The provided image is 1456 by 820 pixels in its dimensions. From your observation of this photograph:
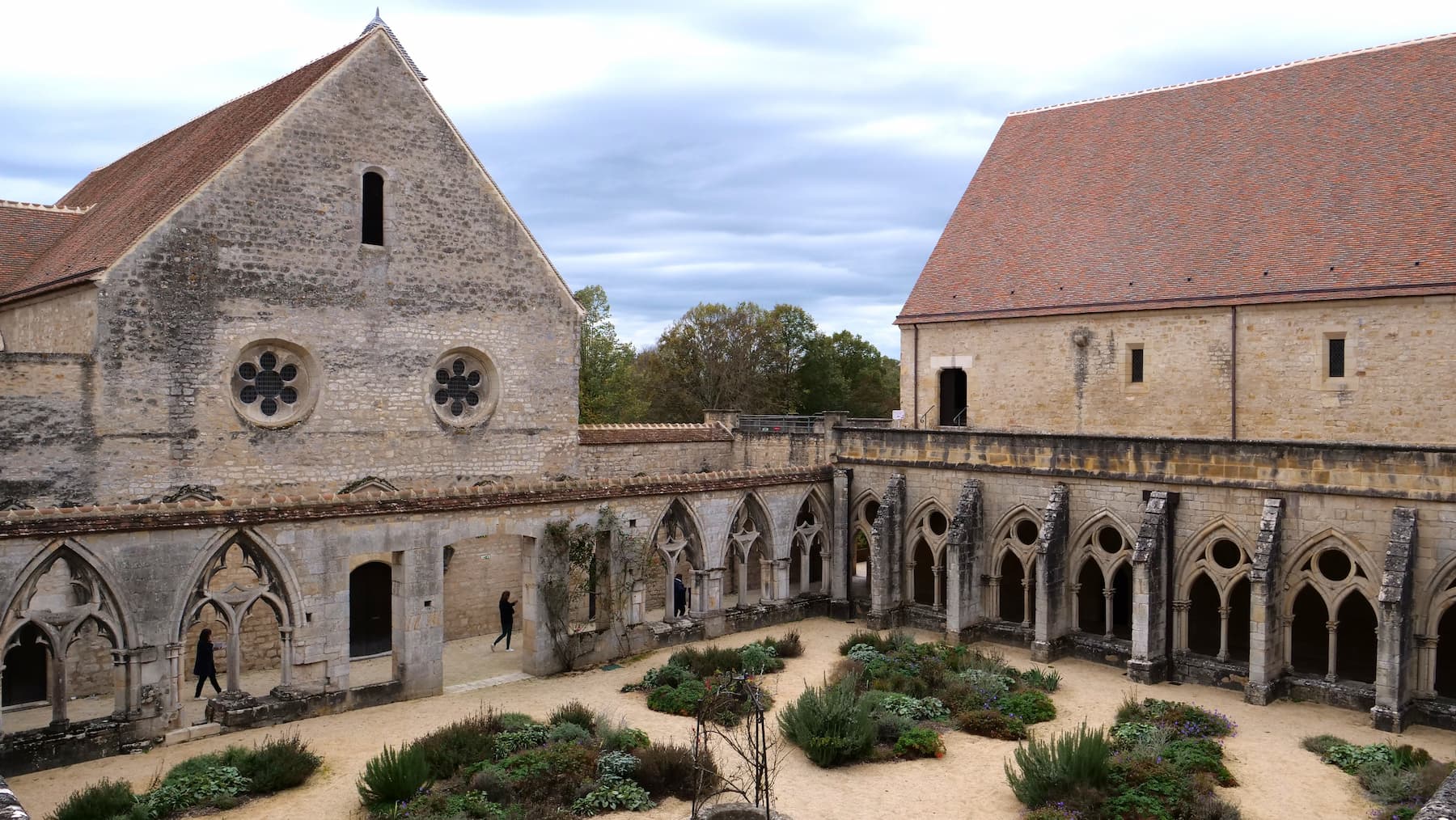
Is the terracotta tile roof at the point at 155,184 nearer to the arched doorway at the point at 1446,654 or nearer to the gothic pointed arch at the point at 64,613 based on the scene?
the gothic pointed arch at the point at 64,613

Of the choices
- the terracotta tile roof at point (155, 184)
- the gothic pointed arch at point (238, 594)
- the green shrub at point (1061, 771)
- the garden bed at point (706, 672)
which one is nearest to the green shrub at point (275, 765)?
the gothic pointed arch at point (238, 594)

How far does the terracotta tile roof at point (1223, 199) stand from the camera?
1931cm

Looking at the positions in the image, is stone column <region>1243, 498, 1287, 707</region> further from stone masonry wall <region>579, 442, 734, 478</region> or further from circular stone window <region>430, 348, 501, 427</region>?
circular stone window <region>430, 348, 501, 427</region>

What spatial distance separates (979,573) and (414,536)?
34.3 ft

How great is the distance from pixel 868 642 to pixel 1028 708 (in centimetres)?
407

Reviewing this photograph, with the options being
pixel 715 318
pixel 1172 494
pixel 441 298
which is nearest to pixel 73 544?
pixel 441 298

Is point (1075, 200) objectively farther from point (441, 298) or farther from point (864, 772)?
point (864, 772)

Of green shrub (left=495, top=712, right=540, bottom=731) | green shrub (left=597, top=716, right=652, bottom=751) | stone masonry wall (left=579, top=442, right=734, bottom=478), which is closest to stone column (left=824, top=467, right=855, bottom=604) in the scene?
stone masonry wall (left=579, top=442, right=734, bottom=478)

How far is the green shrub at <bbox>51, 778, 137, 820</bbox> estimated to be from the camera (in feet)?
32.2

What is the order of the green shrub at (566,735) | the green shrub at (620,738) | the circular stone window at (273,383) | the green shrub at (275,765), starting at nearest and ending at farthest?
the green shrub at (275,765) → the green shrub at (620,738) → the green shrub at (566,735) → the circular stone window at (273,383)

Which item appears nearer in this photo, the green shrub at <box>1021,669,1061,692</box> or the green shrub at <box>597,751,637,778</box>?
the green shrub at <box>597,751,637,778</box>

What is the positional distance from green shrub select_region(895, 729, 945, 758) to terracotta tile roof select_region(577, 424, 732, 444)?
12217 mm

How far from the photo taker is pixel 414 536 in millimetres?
14891

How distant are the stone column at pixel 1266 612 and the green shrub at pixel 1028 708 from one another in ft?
10.5
